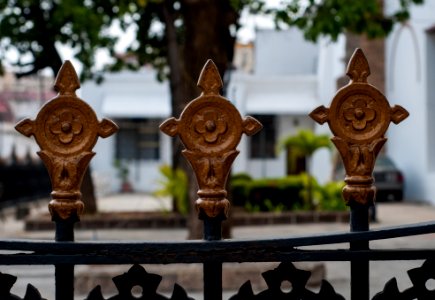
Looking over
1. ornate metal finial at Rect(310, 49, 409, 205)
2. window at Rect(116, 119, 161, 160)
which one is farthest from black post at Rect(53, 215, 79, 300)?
window at Rect(116, 119, 161, 160)

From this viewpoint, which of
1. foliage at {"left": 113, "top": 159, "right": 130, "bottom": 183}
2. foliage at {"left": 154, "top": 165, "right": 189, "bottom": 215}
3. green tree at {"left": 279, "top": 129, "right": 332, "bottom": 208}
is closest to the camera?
foliage at {"left": 154, "top": 165, "right": 189, "bottom": 215}

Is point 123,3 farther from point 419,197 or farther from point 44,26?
point 419,197

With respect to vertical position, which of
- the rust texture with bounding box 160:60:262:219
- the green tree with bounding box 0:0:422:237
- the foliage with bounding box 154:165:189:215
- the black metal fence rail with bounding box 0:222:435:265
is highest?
the green tree with bounding box 0:0:422:237

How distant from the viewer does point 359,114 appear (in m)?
1.37

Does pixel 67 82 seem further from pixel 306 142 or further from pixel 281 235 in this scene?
pixel 306 142

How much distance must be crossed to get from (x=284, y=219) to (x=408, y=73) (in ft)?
25.1

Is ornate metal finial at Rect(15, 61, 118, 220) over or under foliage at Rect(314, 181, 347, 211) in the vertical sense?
Answer: over

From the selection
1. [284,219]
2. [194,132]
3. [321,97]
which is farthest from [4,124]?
[194,132]

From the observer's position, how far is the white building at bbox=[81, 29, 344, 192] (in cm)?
2778

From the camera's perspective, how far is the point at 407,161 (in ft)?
64.2

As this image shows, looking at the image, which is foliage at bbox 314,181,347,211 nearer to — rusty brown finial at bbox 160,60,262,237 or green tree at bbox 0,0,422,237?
green tree at bbox 0,0,422,237

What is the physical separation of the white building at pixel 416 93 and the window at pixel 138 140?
38.9 ft

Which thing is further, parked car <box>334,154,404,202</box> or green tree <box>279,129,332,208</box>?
parked car <box>334,154,404,202</box>

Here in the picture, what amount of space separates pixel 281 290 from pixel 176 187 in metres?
12.5
